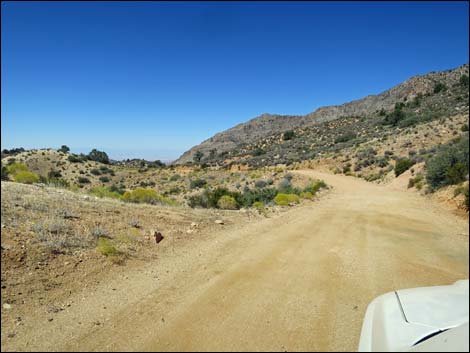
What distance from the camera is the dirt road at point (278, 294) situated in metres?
2.50

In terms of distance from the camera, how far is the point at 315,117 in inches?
4887

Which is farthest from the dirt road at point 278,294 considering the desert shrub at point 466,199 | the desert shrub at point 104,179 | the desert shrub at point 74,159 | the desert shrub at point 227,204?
the desert shrub at point 74,159

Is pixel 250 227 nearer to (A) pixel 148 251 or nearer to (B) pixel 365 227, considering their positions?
(A) pixel 148 251

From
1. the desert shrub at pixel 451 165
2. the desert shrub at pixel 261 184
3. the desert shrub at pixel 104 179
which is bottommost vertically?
the desert shrub at pixel 261 184

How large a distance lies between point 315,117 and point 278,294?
12655 cm

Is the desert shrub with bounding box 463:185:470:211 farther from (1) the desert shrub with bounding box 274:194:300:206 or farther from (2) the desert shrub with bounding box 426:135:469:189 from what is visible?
(1) the desert shrub with bounding box 274:194:300:206

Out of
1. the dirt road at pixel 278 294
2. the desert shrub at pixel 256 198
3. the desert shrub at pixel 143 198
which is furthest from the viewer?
the desert shrub at pixel 256 198

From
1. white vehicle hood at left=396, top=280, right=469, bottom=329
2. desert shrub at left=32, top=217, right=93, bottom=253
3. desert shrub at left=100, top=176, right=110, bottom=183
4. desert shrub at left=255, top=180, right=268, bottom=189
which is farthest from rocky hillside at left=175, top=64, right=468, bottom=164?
white vehicle hood at left=396, top=280, right=469, bottom=329

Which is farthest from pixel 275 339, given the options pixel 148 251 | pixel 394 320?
pixel 148 251

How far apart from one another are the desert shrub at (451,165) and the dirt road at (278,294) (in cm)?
43

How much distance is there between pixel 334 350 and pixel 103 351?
5.52ft

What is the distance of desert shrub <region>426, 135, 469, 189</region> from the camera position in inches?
103

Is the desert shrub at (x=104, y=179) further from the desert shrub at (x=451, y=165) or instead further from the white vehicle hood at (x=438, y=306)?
the white vehicle hood at (x=438, y=306)

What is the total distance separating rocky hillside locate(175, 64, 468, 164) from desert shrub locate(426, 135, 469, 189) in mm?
63257
